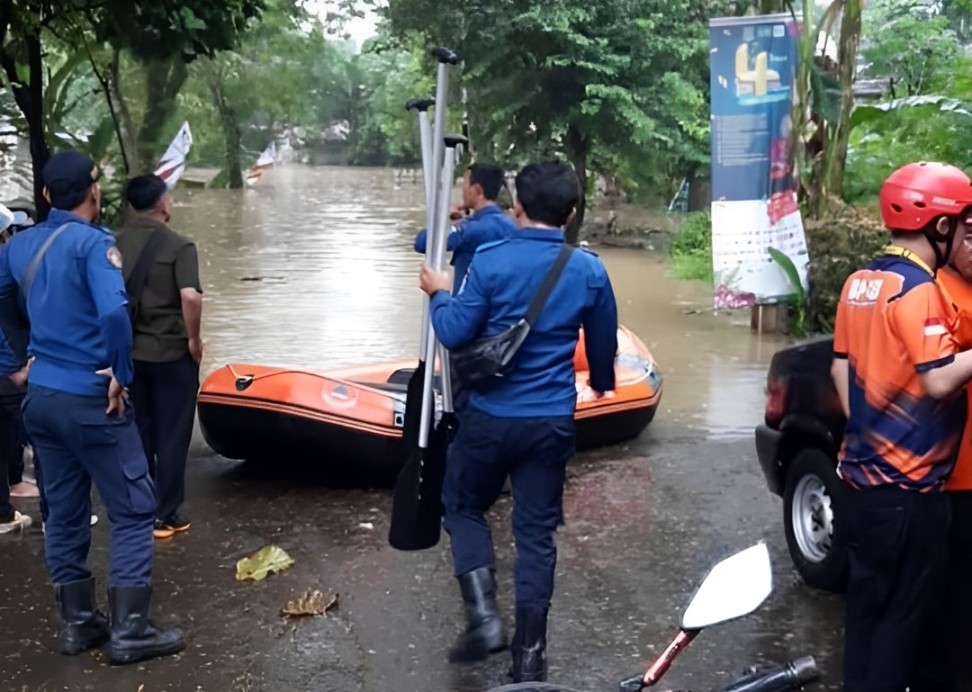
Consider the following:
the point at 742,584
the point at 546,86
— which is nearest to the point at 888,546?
the point at 742,584

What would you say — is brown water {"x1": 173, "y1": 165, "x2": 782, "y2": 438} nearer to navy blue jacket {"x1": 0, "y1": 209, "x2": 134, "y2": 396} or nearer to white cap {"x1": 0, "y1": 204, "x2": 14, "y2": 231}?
white cap {"x1": 0, "y1": 204, "x2": 14, "y2": 231}

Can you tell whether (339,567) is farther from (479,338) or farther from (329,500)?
(479,338)

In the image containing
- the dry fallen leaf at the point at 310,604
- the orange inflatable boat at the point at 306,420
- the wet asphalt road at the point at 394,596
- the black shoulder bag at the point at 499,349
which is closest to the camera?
the black shoulder bag at the point at 499,349

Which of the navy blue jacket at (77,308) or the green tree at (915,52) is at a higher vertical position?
the green tree at (915,52)

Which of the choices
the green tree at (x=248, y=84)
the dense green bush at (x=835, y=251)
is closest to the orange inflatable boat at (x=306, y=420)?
the dense green bush at (x=835, y=251)

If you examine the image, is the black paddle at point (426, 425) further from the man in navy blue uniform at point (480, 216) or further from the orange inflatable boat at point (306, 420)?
the orange inflatable boat at point (306, 420)

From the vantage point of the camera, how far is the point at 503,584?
565 centimetres

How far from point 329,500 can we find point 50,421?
2.60 m

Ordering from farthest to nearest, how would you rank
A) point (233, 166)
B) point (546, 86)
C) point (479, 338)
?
point (233, 166), point (546, 86), point (479, 338)

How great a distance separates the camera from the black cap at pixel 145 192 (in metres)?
5.83

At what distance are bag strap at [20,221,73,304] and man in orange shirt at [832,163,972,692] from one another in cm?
282

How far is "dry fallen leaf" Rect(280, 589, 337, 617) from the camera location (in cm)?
525

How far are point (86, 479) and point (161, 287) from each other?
1433 millimetres

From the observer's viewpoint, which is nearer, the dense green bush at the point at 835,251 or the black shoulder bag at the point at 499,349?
the black shoulder bag at the point at 499,349
